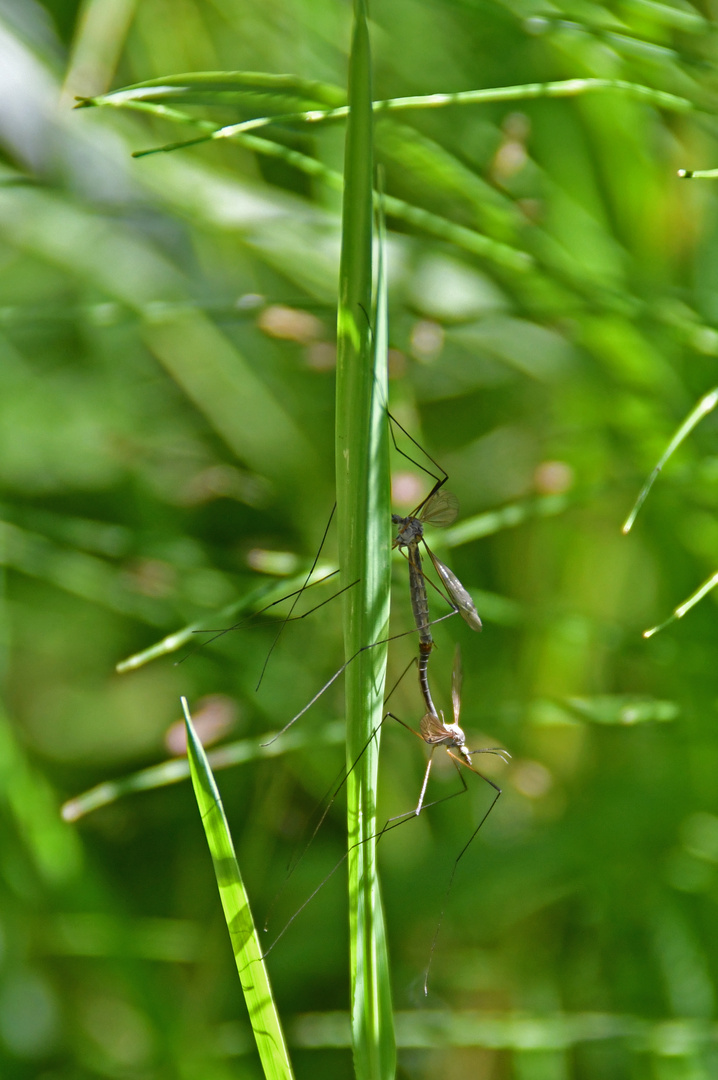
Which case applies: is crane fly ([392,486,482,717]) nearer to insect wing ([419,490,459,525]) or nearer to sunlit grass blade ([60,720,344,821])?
insect wing ([419,490,459,525])

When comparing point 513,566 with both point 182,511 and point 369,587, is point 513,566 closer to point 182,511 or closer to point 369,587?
point 182,511

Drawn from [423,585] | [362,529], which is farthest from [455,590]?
[362,529]

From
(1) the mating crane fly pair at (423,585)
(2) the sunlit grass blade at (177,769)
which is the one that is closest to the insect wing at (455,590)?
(1) the mating crane fly pair at (423,585)

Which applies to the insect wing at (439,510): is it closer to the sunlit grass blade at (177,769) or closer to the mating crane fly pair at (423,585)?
the mating crane fly pair at (423,585)

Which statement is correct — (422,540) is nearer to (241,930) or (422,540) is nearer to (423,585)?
(423,585)

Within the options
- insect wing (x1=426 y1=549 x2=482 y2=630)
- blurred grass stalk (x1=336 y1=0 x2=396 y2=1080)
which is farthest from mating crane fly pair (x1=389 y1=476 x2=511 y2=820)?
blurred grass stalk (x1=336 y1=0 x2=396 y2=1080)
